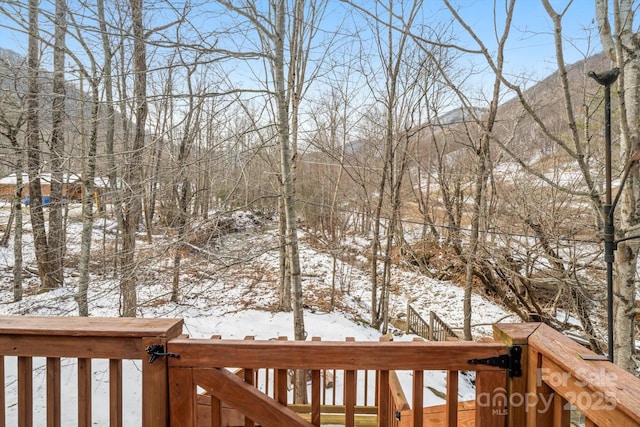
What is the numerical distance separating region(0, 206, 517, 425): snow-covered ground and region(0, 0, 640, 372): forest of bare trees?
22 centimetres

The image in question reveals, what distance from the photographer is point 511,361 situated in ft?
3.59

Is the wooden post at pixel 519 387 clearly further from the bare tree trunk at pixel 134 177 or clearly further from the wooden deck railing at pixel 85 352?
the bare tree trunk at pixel 134 177

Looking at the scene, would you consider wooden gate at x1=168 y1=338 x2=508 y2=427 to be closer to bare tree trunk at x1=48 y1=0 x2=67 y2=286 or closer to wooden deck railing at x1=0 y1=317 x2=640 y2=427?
wooden deck railing at x1=0 y1=317 x2=640 y2=427

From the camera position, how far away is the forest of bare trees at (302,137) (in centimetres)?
242

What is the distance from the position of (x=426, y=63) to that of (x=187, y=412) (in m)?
6.75

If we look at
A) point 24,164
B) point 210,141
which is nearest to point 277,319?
point 210,141

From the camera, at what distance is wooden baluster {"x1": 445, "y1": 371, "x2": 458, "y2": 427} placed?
45.4 inches

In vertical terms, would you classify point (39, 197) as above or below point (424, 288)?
above

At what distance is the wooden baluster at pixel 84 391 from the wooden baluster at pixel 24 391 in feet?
0.65

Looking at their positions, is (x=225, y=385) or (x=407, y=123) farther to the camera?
(x=407, y=123)

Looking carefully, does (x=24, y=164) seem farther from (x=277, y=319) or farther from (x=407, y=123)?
(x=407, y=123)

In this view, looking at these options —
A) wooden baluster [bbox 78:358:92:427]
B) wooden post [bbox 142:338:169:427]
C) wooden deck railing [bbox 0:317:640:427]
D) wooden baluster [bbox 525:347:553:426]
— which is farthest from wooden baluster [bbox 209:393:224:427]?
wooden baluster [bbox 525:347:553:426]

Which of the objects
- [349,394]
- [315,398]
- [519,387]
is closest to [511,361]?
[519,387]

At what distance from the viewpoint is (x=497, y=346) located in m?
1.11
